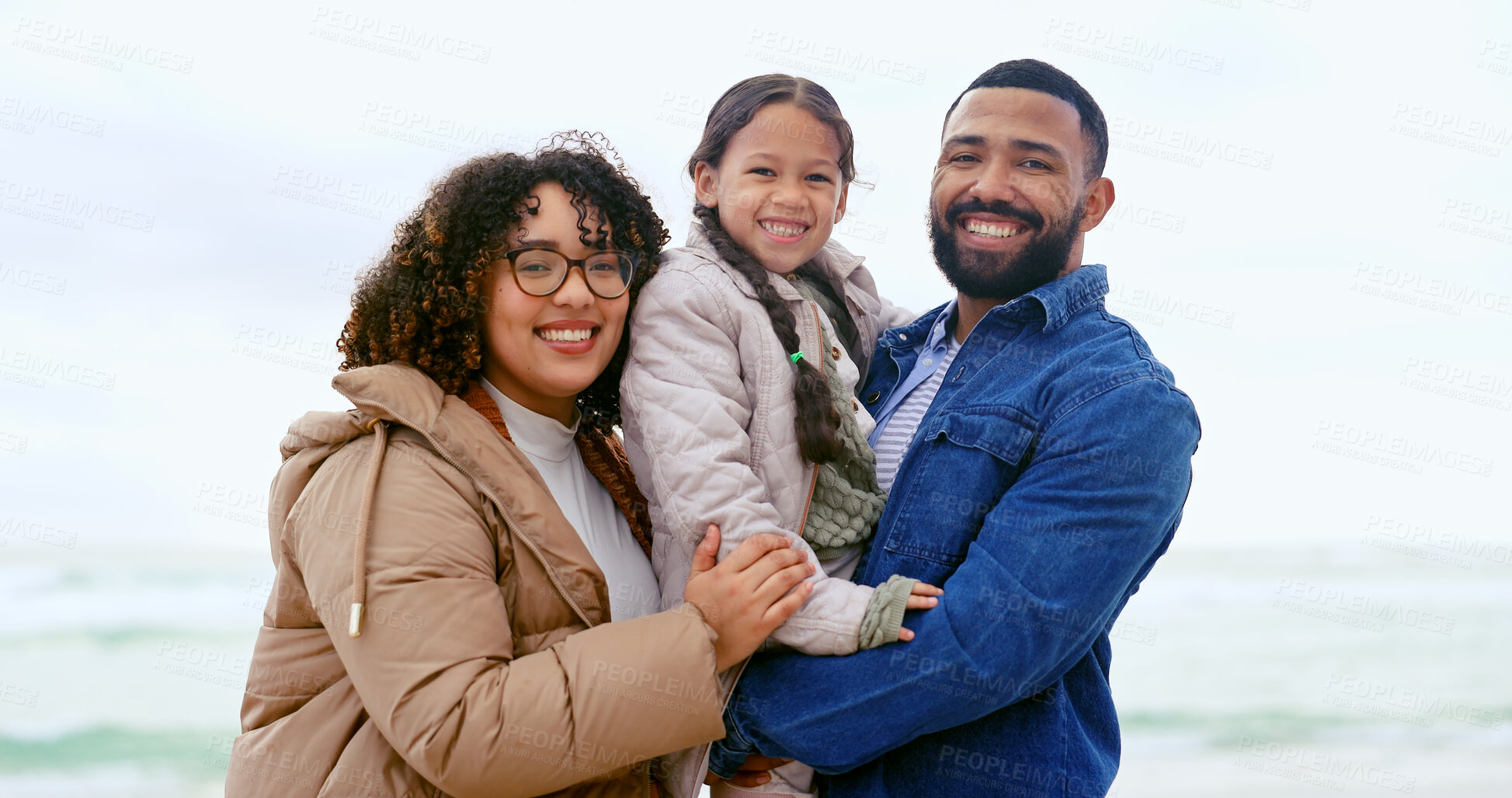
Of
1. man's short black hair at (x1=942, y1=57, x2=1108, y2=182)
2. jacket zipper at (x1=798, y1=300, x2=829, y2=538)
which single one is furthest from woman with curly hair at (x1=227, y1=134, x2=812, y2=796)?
man's short black hair at (x1=942, y1=57, x2=1108, y2=182)

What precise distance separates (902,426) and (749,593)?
27.9 inches

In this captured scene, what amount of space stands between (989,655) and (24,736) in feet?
33.3

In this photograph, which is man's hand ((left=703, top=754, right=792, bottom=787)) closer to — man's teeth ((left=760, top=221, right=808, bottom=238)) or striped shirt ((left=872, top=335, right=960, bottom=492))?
striped shirt ((left=872, top=335, right=960, bottom=492))

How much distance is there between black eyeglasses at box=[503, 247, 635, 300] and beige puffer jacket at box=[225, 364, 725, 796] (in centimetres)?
31

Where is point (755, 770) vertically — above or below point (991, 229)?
below

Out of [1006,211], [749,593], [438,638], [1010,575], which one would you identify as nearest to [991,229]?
[1006,211]

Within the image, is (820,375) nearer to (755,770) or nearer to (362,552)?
(755,770)

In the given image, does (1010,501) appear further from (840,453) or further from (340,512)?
(340,512)

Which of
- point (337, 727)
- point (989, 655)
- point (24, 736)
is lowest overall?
point (24, 736)

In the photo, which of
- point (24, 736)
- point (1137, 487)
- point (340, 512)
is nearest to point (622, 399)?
point (340, 512)

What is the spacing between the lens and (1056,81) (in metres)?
2.55

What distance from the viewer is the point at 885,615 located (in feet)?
6.67

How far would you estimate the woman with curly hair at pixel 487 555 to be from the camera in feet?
6.02

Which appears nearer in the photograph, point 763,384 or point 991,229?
point 763,384
